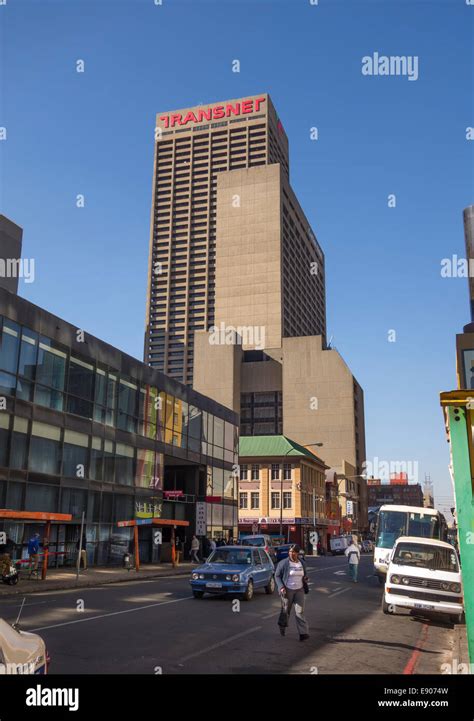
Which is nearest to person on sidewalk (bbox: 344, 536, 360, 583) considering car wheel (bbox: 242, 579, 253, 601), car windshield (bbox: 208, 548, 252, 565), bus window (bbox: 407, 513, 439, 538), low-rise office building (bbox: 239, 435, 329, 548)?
bus window (bbox: 407, 513, 439, 538)

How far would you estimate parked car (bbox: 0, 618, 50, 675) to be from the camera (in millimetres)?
4270

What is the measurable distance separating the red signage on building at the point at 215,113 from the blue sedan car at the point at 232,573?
17247cm

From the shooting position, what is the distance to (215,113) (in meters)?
179

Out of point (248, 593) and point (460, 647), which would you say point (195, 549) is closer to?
point (248, 593)

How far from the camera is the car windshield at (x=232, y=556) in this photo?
1826cm

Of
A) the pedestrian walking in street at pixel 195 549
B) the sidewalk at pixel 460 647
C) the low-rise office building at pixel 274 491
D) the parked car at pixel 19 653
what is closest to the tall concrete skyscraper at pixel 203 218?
the low-rise office building at pixel 274 491

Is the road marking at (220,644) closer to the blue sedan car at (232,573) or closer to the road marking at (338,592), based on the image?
the blue sedan car at (232,573)

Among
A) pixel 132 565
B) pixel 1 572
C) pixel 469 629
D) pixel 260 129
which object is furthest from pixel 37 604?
pixel 260 129

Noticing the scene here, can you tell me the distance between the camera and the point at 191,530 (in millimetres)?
44438

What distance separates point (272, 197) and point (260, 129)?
35917mm

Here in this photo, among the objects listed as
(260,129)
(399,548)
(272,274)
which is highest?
(260,129)

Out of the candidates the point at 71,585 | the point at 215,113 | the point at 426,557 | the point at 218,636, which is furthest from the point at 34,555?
the point at 215,113

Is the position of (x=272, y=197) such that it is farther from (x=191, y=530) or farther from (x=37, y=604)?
(x=37, y=604)

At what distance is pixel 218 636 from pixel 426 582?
5.50m
